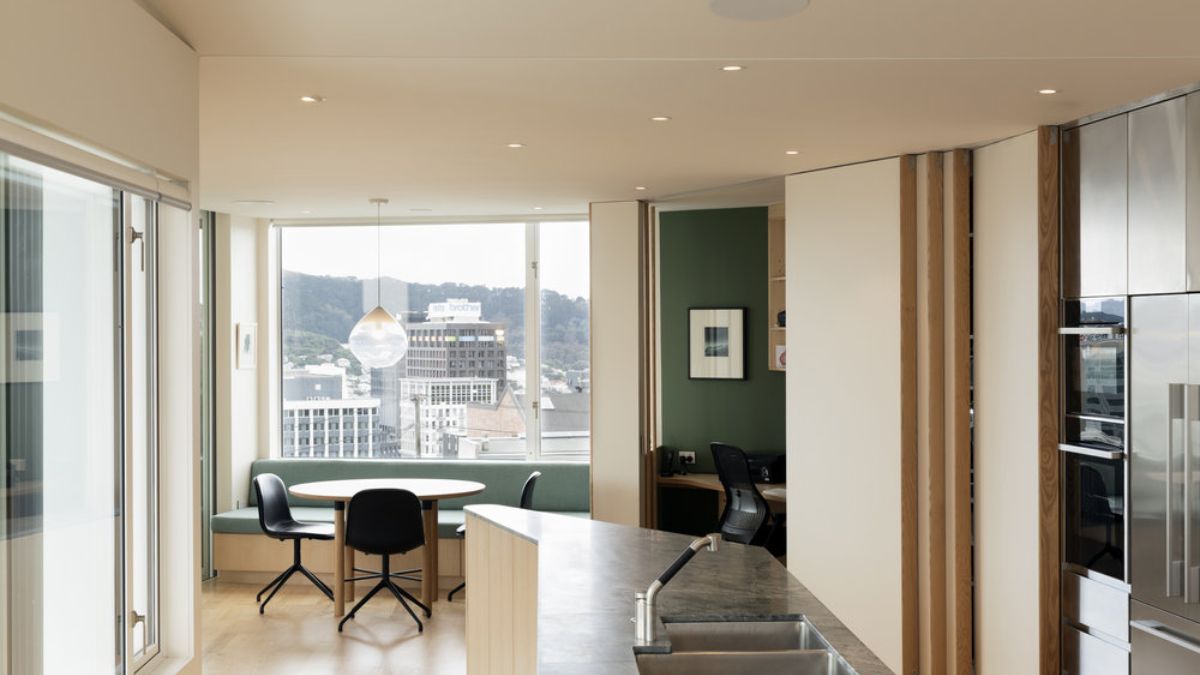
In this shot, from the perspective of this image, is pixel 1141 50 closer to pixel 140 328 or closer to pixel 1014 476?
pixel 1014 476

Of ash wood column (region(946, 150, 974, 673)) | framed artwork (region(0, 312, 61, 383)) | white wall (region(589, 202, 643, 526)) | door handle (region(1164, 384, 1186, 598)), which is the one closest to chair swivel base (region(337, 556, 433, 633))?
white wall (region(589, 202, 643, 526))

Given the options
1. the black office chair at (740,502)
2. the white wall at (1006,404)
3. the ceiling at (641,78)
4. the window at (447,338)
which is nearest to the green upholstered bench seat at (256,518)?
the window at (447,338)

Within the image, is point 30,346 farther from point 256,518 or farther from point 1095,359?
point 256,518

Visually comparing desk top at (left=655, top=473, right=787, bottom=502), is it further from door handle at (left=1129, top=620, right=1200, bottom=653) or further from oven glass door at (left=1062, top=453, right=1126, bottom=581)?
door handle at (left=1129, top=620, right=1200, bottom=653)

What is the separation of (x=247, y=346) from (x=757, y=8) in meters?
6.47

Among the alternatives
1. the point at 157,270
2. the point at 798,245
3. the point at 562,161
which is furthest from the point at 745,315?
the point at 157,270

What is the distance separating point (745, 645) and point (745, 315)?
16.9ft

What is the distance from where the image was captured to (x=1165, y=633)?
398 cm

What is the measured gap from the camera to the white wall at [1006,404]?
4.66m

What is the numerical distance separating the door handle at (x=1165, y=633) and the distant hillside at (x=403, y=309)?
16.4 feet

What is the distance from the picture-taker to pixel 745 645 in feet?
9.68

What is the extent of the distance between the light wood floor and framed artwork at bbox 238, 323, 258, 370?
1.80 meters

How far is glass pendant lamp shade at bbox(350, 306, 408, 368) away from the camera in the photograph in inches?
302

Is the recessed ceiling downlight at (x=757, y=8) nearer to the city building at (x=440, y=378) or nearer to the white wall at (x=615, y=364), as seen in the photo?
the white wall at (x=615, y=364)
